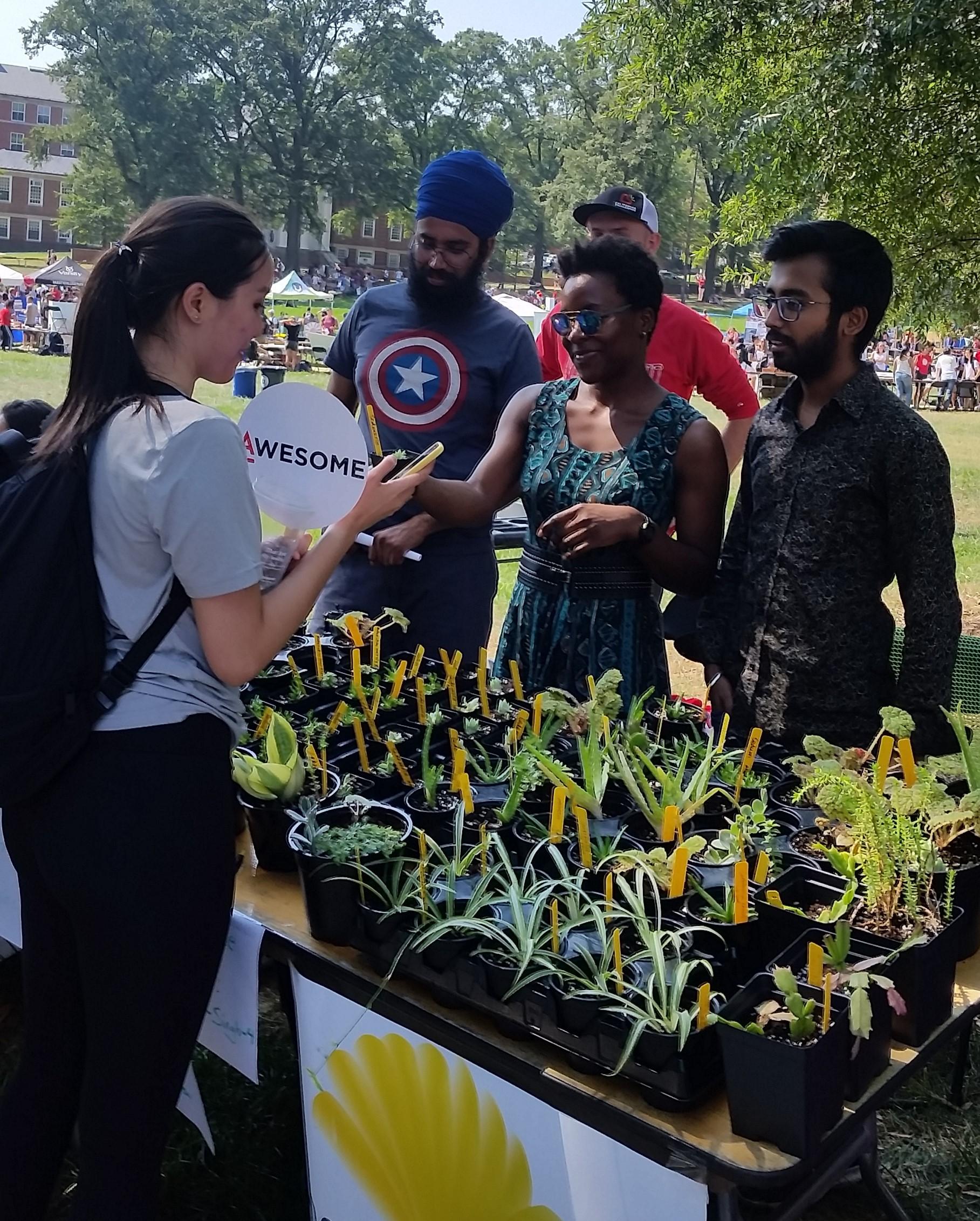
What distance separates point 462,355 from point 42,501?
1.93m

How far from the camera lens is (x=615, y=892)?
76.4 inches

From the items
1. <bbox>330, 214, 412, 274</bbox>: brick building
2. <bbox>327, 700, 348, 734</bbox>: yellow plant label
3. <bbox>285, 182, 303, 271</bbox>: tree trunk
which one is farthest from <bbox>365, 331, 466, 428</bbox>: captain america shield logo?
<bbox>330, 214, 412, 274</bbox>: brick building

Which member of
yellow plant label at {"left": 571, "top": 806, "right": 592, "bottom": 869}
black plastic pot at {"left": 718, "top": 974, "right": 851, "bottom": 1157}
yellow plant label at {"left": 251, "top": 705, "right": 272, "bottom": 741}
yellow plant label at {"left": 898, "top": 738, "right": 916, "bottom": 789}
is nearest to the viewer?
black plastic pot at {"left": 718, "top": 974, "right": 851, "bottom": 1157}

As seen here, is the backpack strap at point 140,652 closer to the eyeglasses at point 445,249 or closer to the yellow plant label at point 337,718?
the yellow plant label at point 337,718

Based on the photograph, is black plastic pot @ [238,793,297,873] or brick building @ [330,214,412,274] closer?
black plastic pot @ [238,793,297,873]

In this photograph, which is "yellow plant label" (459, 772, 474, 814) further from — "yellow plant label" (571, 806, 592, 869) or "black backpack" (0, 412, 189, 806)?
"black backpack" (0, 412, 189, 806)

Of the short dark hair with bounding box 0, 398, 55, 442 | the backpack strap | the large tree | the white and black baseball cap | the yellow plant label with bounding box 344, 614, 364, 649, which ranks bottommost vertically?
the yellow plant label with bounding box 344, 614, 364, 649

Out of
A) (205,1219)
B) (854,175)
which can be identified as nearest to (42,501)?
(205,1219)

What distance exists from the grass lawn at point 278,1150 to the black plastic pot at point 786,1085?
1.31 metres

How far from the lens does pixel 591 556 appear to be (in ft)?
9.09

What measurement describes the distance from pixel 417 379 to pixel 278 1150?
6.78 feet

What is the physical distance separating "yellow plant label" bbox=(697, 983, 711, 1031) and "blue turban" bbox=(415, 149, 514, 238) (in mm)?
2448

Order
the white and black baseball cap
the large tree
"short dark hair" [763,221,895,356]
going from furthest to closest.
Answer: the large tree < the white and black baseball cap < "short dark hair" [763,221,895,356]

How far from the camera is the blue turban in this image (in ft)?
10.9
